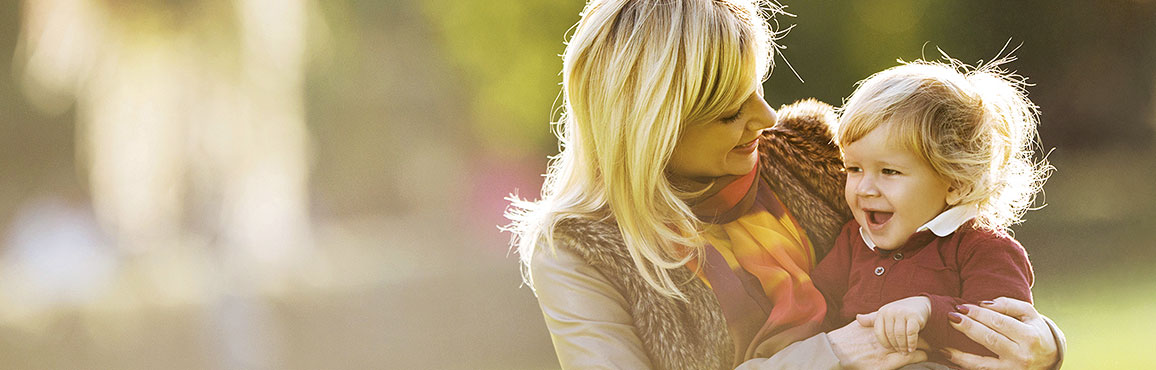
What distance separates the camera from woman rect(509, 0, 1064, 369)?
1031 millimetres

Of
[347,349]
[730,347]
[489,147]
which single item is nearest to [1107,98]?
[730,347]

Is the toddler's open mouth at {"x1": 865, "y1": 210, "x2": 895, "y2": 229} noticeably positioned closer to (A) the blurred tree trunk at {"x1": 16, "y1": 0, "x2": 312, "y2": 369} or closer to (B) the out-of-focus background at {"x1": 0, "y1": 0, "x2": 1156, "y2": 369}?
(B) the out-of-focus background at {"x1": 0, "y1": 0, "x2": 1156, "y2": 369}

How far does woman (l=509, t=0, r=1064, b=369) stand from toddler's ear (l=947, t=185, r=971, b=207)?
0.40ft

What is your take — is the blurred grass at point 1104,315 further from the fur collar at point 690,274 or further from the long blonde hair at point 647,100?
the long blonde hair at point 647,100

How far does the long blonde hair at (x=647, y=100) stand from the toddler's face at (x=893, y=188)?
153mm

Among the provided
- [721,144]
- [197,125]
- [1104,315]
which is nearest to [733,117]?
[721,144]

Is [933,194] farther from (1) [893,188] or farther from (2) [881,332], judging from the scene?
(2) [881,332]

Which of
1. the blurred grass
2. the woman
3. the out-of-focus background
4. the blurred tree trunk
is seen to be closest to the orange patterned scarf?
the woman

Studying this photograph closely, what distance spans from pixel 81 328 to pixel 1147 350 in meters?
2.97

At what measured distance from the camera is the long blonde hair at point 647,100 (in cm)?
103

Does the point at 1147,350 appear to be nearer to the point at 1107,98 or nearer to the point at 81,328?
the point at 1107,98


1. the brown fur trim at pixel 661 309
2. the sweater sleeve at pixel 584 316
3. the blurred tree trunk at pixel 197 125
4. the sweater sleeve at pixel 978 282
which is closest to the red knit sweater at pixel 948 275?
the sweater sleeve at pixel 978 282

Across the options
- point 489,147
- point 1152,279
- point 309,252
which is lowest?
point 309,252

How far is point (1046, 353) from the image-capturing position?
1064mm
